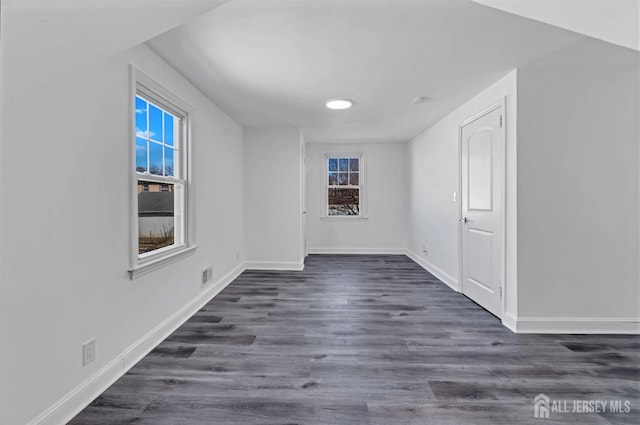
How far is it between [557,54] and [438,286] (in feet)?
9.32

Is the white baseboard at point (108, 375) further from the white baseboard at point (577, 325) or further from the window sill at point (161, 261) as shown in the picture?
the white baseboard at point (577, 325)

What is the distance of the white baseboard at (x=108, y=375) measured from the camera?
59.3 inches

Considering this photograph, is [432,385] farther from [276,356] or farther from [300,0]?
[300,0]

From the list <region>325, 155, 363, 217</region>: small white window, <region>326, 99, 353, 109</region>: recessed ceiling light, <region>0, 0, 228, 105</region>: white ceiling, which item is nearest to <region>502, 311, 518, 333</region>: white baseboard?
<region>326, 99, 353, 109</region>: recessed ceiling light

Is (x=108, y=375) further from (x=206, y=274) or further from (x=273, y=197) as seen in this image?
(x=273, y=197)

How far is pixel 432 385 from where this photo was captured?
74.1 inches

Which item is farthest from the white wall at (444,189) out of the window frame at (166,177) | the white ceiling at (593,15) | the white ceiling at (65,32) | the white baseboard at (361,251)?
the window frame at (166,177)

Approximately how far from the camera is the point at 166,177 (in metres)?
2.69

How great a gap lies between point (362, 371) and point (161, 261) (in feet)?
5.81

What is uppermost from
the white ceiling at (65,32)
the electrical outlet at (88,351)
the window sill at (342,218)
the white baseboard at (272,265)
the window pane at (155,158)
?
the white ceiling at (65,32)

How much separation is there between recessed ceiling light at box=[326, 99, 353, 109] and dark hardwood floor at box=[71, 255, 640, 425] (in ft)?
7.66

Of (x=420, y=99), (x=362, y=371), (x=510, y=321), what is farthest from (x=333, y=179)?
(x=362, y=371)

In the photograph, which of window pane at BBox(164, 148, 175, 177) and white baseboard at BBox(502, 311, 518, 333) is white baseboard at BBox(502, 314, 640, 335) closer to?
white baseboard at BBox(502, 311, 518, 333)

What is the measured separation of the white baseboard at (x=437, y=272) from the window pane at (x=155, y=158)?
11.9ft
